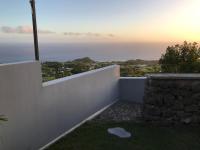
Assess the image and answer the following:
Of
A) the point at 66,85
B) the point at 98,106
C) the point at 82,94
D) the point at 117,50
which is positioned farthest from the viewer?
the point at 117,50

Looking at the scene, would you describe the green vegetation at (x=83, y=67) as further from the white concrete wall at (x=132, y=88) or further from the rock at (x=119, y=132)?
the rock at (x=119, y=132)

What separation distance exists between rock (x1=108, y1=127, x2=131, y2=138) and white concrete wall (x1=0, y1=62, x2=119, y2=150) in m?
0.80

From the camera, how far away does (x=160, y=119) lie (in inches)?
297

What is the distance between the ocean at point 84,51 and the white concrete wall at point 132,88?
103cm

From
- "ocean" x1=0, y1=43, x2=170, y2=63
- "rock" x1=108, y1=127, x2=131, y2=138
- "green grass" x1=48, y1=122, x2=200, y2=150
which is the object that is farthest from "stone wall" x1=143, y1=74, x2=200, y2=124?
"ocean" x1=0, y1=43, x2=170, y2=63

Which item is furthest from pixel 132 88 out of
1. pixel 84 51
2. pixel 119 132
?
pixel 119 132

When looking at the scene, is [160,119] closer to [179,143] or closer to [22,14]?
[179,143]

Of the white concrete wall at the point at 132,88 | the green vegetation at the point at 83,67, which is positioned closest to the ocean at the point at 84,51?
the green vegetation at the point at 83,67

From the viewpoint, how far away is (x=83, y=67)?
8.82 meters

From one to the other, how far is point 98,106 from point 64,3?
315 cm

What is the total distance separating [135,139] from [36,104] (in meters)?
2.11

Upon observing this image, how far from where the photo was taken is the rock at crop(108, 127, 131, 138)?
260 inches

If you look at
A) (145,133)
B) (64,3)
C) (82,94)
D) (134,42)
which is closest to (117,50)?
(134,42)

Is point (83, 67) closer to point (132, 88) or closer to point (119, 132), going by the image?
point (132, 88)
